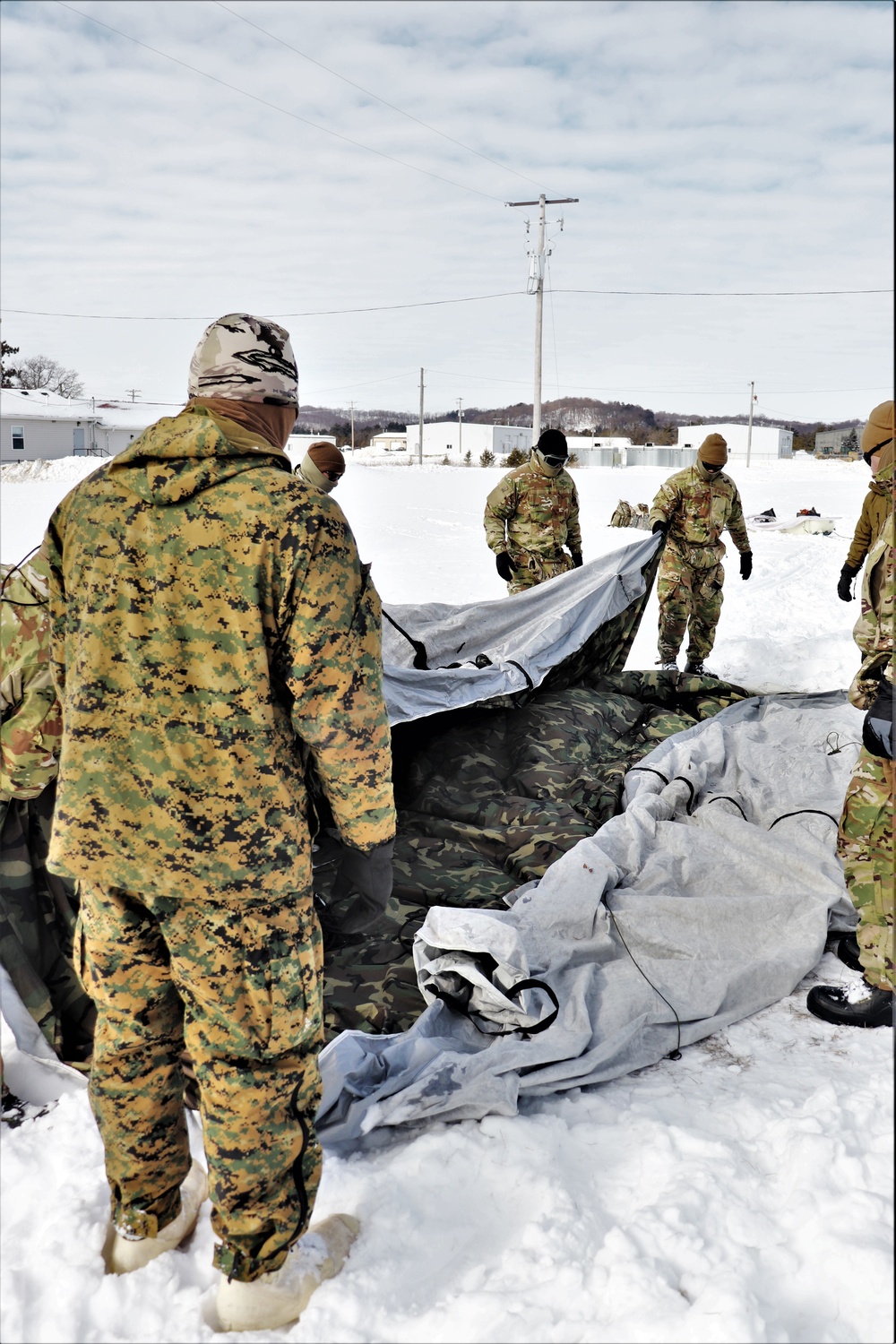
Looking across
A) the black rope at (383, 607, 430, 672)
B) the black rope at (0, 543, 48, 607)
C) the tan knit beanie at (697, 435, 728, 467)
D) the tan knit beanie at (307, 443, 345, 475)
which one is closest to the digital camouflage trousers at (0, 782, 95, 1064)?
the black rope at (0, 543, 48, 607)

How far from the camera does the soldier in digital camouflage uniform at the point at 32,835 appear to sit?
Result: 2.03 m

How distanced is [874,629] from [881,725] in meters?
0.46

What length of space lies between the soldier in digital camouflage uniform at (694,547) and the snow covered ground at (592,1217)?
3900 millimetres

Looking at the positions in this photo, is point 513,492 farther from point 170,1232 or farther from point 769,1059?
point 170,1232

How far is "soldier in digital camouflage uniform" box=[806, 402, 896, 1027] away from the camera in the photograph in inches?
98.3

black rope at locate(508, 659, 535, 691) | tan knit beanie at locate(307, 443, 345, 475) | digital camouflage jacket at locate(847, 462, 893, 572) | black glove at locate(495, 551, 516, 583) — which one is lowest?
black rope at locate(508, 659, 535, 691)

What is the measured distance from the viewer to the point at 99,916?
1.58 meters

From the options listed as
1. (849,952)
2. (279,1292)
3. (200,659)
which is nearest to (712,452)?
(849,952)

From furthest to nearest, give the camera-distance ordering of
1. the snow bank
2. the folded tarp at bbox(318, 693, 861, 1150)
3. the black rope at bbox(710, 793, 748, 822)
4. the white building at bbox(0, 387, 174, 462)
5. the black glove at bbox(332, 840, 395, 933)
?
the white building at bbox(0, 387, 174, 462), the snow bank, the black rope at bbox(710, 793, 748, 822), the folded tarp at bbox(318, 693, 861, 1150), the black glove at bbox(332, 840, 395, 933)

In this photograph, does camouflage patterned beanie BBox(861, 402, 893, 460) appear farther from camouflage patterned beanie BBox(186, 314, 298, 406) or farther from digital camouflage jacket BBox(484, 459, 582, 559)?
digital camouflage jacket BBox(484, 459, 582, 559)

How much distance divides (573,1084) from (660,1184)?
15.9 inches

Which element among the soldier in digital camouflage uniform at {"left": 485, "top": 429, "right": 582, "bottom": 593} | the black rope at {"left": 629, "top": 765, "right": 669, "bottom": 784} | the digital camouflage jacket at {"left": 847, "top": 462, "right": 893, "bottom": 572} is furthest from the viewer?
the soldier in digital camouflage uniform at {"left": 485, "top": 429, "right": 582, "bottom": 593}

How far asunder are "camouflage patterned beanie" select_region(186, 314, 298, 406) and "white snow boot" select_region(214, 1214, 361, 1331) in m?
1.51

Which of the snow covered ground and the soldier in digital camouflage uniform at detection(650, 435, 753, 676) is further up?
the soldier in digital camouflage uniform at detection(650, 435, 753, 676)
